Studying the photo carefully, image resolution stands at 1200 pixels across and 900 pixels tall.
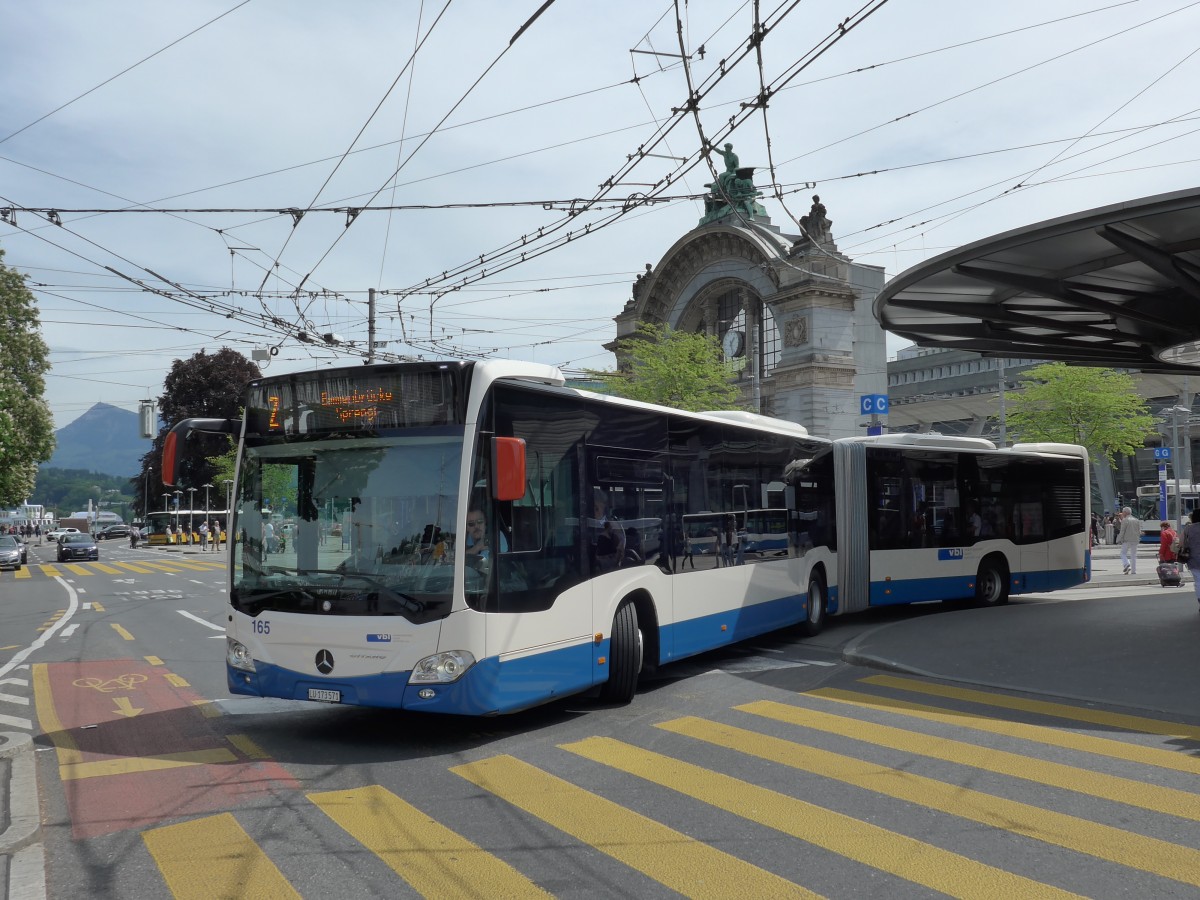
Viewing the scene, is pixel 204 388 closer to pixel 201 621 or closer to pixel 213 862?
pixel 201 621

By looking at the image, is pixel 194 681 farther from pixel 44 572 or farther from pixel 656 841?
pixel 44 572

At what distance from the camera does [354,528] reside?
25.6 ft

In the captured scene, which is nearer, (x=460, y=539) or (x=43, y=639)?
(x=460, y=539)

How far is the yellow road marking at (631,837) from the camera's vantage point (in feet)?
15.9

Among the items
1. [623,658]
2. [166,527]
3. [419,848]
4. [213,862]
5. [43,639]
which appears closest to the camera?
[213,862]

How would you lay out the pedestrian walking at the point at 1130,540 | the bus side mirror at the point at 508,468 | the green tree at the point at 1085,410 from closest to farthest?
the bus side mirror at the point at 508,468, the pedestrian walking at the point at 1130,540, the green tree at the point at 1085,410

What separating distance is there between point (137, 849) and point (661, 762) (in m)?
3.29

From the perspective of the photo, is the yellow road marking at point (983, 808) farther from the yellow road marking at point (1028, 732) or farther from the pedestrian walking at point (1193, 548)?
the pedestrian walking at point (1193, 548)

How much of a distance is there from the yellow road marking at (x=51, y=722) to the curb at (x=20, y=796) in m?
0.18

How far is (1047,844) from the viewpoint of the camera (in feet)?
17.6

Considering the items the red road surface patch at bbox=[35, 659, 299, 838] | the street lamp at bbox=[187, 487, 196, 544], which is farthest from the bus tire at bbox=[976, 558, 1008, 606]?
the street lamp at bbox=[187, 487, 196, 544]

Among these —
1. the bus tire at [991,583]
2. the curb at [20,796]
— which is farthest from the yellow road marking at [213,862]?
the bus tire at [991,583]

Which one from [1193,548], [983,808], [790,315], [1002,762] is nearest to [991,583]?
[1193,548]

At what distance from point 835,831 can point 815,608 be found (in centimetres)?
882
